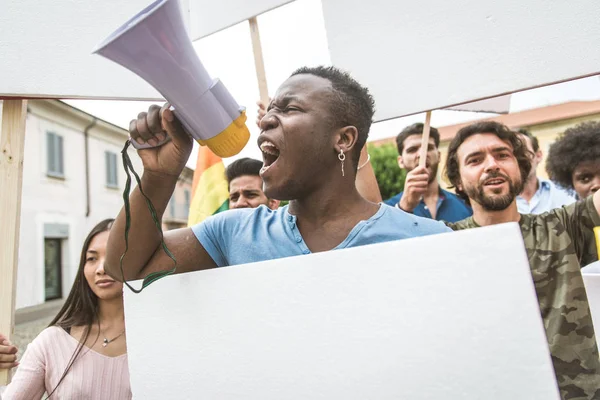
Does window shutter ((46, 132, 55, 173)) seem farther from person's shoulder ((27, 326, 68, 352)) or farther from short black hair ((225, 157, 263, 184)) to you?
person's shoulder ((27, 326, 68, 352))

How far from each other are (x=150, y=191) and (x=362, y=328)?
24.9 inches

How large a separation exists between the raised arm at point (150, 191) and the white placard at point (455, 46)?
0.81 m

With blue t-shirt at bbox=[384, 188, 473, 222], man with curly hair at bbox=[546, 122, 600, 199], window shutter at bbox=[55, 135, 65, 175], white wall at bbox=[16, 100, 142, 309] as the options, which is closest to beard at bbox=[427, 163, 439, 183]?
blue t-shirt at bbox=[384, 188, 473, 222]

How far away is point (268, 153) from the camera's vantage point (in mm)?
1409

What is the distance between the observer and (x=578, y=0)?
1.60m

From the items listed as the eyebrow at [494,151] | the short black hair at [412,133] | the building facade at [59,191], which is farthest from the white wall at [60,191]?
the eyebrow at [494,151]

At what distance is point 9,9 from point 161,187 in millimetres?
854

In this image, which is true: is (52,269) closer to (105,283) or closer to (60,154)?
(60,154)

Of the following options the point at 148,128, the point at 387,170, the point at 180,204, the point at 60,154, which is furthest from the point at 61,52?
the point at 180,204

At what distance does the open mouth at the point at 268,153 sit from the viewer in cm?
139

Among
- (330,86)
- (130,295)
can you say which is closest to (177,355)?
(130,295)

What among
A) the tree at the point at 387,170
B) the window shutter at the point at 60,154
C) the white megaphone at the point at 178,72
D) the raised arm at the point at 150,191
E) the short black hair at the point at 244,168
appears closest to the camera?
the white megaphone at the point at 178,72

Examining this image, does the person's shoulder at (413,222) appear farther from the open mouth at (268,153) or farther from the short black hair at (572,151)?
the short black hair at (572,151)

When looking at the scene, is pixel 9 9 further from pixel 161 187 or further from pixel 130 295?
pixel 130 295
